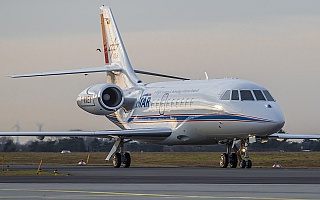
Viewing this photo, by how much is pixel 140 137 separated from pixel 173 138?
1.93m

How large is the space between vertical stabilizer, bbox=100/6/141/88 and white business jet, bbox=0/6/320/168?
6 centimetres

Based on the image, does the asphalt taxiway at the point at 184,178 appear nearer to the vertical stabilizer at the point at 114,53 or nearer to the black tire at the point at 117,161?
the black tire at the point at 117,161

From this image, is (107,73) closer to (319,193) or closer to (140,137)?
(140,137)

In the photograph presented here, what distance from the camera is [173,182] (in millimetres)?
25281

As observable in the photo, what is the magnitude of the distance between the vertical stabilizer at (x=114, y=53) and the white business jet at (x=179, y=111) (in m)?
0.06

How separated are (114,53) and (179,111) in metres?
10.2

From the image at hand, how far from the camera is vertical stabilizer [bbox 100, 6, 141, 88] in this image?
51.1 m

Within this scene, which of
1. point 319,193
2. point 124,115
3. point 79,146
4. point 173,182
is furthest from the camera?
point 79,146

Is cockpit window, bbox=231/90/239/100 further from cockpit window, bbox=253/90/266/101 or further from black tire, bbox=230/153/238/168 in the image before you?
black tire, bbox=230/153/238/168

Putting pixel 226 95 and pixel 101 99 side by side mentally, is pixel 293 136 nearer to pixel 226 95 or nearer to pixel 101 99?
pixel 226 95

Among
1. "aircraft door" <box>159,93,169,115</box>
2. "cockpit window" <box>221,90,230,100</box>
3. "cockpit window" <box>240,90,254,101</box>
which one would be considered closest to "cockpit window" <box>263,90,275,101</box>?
"cockpit window" <box>240,90,254,101</box>

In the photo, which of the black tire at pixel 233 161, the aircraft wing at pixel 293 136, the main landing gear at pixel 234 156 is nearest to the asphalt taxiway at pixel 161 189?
the main landing gear at pixel 234 156

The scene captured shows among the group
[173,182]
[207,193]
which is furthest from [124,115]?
[207,193]

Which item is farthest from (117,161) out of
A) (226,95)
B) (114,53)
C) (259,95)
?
(114,53)
